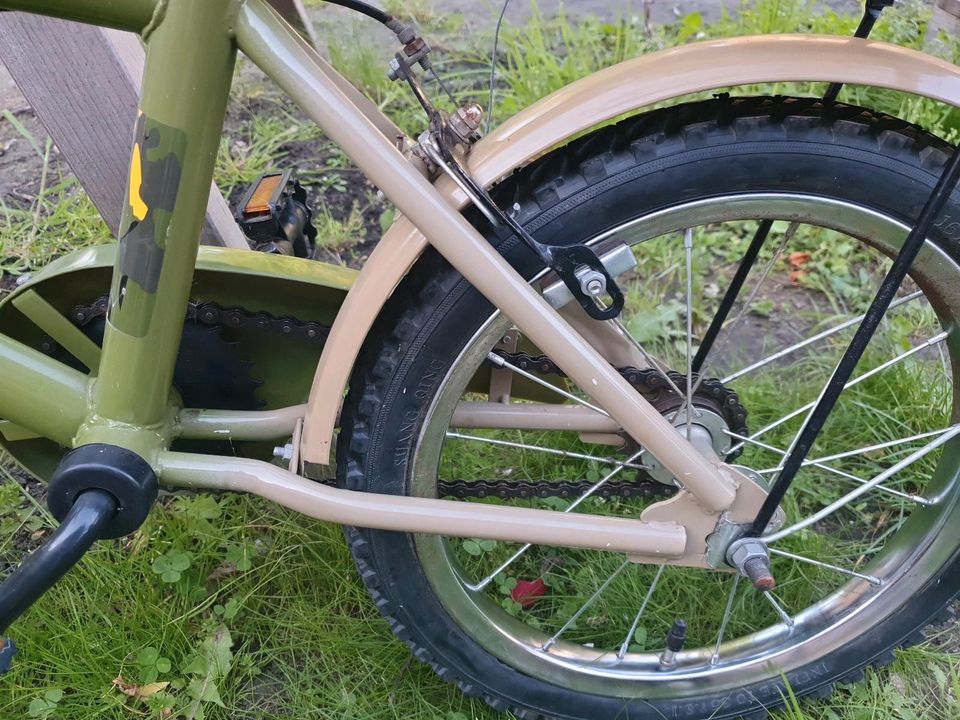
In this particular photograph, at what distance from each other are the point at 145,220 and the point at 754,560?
99 centimetres

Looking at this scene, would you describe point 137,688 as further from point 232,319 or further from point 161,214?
point 161,214

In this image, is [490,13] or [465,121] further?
[490,13]

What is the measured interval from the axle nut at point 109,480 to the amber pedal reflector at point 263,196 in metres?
0.51

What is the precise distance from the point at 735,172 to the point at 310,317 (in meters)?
0.74

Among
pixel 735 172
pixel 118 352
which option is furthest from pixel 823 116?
pixel 118 352

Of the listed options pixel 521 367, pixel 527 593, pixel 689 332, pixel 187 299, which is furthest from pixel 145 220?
pixel 527 593

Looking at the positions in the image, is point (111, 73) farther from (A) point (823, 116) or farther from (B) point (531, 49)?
(B) point (531, 49)

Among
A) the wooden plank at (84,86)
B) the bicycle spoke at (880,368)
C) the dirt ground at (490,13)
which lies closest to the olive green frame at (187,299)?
the bicycle spoke at (880,368)

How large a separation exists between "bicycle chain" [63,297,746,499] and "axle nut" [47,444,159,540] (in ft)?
0.99

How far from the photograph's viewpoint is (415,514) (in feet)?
3.65

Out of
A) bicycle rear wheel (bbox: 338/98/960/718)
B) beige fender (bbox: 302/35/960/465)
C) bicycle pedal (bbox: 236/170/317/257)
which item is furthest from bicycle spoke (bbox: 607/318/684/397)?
bicycle pedal (bbox: 236/170/317/257)

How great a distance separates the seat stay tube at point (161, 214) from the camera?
36.5 inches

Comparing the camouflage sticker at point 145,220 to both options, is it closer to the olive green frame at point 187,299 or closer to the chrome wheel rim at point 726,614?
the olive green frame at point 187,299

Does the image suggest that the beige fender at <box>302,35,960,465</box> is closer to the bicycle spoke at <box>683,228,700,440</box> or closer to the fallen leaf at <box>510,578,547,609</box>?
the bicycle spoke at <box>683,228,700,440</box>
